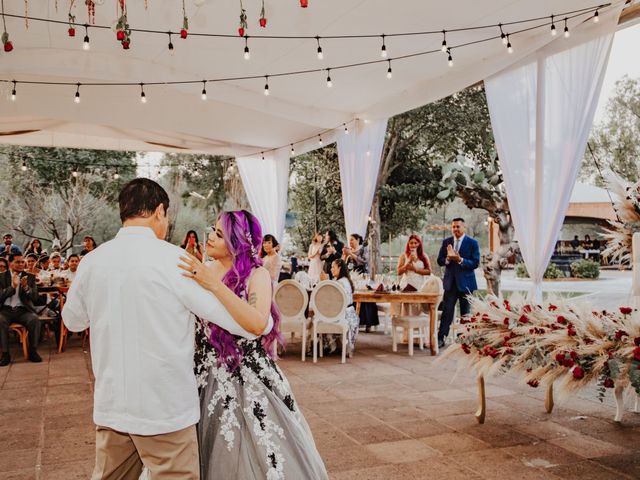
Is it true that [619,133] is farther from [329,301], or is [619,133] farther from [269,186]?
[269,186]

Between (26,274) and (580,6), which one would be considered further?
(26,274)

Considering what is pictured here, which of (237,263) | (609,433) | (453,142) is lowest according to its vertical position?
(609,433)

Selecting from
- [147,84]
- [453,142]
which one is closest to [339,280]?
[147,84]

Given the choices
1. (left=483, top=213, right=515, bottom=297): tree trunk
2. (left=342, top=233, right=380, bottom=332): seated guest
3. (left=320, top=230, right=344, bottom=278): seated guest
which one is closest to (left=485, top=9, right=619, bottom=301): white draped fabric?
(left=320, top=230, right=344, bottom=278): seated guest

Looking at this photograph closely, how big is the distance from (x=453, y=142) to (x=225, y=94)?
17.0ft

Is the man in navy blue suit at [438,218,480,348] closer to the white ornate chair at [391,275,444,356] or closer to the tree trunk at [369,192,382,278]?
the white ornate chair at [391,275,444,356]

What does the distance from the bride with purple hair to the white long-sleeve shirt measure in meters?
0.25

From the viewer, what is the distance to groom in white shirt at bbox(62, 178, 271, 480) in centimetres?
161

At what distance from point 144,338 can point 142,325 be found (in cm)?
4

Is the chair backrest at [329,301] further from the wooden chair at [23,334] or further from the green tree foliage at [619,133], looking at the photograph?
the green tree foliage at [619,133]

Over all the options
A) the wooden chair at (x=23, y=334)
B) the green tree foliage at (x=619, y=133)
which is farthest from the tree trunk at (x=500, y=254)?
the wooden chair at (x=23, y=334)

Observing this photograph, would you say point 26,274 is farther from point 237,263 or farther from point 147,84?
point 237,263

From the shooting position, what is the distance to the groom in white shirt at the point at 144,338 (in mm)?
1613

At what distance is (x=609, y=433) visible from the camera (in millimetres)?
3949
